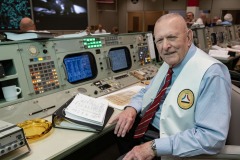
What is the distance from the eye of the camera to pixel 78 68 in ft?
5.59

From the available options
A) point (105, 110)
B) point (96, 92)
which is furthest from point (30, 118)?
point (96, 92)

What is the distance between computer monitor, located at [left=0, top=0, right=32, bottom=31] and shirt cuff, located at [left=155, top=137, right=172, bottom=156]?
3974mm

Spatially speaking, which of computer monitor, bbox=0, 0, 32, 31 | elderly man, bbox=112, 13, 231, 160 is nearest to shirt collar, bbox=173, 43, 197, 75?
elderly man, bbox=112, 13, 231, 160

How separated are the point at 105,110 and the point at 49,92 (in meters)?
0.42

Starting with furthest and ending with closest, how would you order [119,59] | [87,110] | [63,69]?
[119,59]
[63,69]
[87,110]

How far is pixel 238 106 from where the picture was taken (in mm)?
1131

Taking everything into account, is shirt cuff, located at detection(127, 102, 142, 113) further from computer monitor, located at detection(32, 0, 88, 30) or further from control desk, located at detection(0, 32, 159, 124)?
computer monitor, located at detection(32, 0, 88, 30)

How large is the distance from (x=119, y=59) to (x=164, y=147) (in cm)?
121

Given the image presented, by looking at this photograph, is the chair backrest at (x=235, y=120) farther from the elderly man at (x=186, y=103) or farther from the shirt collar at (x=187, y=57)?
the shirt collar at (x=187, y=57)

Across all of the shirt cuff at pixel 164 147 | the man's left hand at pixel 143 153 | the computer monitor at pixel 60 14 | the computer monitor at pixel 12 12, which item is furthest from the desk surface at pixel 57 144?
the computer monitor at pixel 60 14

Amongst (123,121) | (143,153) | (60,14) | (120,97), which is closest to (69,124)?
(123,121)

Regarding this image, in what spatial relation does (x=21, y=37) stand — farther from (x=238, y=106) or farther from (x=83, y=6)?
(x=83, y=6)

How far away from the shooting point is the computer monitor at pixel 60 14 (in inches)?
176

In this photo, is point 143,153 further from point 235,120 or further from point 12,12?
point 12,12
